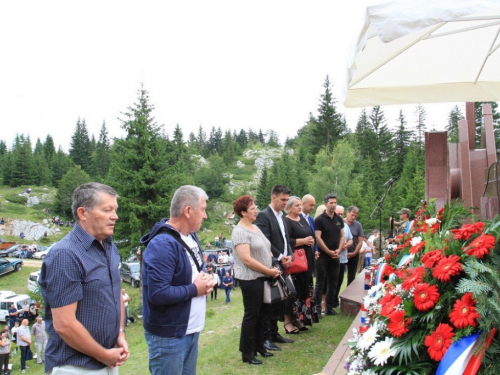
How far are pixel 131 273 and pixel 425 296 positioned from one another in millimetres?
27656

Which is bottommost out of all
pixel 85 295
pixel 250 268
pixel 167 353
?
pixel 167 353

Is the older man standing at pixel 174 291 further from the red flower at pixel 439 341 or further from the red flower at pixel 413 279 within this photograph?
the red flower at pixel 439 341

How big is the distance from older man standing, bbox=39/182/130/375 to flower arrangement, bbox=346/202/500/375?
1440 millimetres

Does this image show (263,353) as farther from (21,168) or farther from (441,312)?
(21,168)

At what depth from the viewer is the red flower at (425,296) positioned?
2209 millimetres

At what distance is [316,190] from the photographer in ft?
133

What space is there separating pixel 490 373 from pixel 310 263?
414 centimetres

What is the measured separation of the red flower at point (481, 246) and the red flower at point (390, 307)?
450 millimetres

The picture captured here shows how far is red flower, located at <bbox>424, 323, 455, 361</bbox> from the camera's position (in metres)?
2.04

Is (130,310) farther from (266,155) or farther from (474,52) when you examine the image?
(266,155)

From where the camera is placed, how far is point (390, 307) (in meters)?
2.38

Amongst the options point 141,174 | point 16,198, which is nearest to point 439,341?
point 141,174

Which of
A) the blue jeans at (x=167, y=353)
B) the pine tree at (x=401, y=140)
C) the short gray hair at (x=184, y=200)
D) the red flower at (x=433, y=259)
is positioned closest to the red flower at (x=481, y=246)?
the red flower at (x=433, y=259)

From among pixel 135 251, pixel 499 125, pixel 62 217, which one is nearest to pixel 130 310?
pixel 135 251
